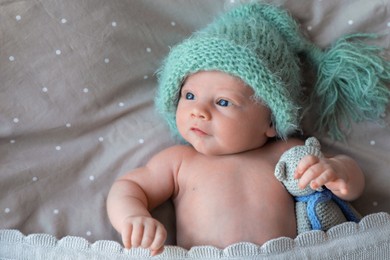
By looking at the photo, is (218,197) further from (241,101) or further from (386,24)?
(386,24)

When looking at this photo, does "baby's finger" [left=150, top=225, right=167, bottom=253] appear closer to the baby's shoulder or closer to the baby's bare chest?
the baby's bare chest

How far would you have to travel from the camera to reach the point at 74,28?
127 centimetres

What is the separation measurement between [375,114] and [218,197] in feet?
1.26

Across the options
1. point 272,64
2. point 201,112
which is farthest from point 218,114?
point 272,64

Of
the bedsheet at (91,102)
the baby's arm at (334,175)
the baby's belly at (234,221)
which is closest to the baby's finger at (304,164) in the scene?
the baby's arm at (334,175)

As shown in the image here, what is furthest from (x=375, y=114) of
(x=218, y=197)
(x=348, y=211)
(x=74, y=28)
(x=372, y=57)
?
(x=74, y=28)

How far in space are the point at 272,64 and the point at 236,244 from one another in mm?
347

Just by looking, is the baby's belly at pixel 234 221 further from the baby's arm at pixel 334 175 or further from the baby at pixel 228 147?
the baby's arm at pixel 334 175

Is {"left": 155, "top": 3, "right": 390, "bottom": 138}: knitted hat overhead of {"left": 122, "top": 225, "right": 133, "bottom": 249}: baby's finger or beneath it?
overhead

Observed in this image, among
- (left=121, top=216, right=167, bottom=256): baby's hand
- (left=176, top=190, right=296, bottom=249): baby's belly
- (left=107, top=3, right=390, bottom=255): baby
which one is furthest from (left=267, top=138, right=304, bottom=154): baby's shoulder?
(left=121, top=216, right=167, bottom=256): baby's hand

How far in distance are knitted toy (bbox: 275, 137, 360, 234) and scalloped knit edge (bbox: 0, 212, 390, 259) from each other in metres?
0.03

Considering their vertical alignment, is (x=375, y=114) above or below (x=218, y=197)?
above

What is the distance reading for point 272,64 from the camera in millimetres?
1184

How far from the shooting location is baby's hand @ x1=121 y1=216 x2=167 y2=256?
41.8 inches
